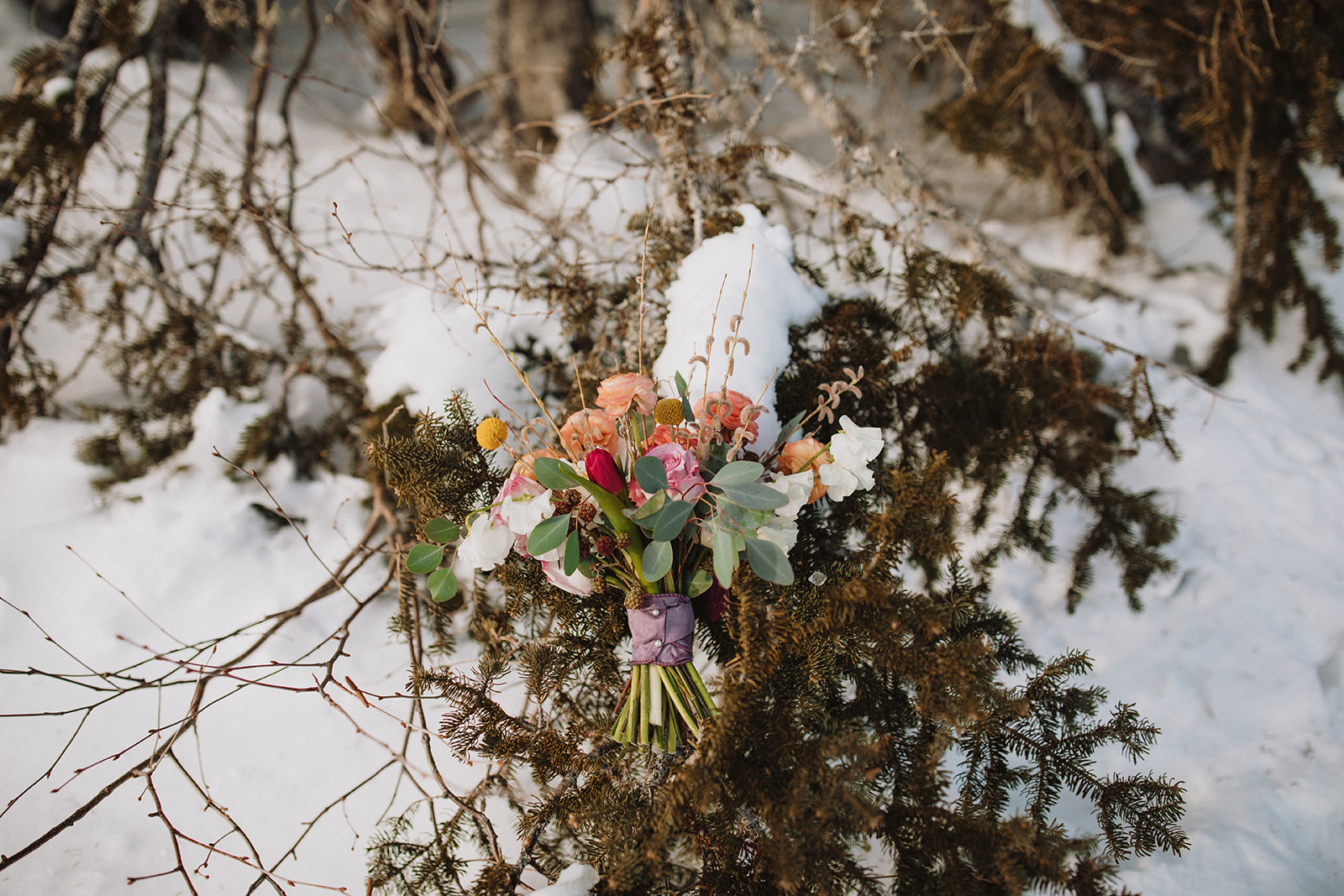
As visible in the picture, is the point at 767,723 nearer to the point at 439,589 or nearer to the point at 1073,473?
the point at 439,589

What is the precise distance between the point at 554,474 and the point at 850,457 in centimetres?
37

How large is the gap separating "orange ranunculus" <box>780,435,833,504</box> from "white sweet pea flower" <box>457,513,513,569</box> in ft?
1.25

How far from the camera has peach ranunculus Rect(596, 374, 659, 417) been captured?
88cm

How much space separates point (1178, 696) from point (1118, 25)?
1.84m

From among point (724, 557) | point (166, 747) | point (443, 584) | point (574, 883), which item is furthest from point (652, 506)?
point (166, 747)

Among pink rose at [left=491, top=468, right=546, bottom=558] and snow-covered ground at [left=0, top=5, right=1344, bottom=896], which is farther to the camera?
snow-covered ground at [left=0, top=5, right=1344, bottom=896]

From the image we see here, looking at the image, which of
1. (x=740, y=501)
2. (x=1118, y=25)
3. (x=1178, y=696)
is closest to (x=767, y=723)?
(x=740, y=501)

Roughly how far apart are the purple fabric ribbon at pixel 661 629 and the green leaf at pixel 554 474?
188 mm

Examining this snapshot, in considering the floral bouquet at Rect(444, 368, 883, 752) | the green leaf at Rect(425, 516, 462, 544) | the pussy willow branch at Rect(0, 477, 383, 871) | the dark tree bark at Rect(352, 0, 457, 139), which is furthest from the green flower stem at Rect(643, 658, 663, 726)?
the dark tree bark at Rect(352, 0, 457, 139)

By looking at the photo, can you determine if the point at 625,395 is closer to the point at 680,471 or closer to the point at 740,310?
the point at 680,471

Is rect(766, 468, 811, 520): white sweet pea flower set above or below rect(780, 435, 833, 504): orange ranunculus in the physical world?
below

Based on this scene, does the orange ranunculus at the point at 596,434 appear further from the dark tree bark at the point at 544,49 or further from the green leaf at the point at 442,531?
the dark tree bark at the point at 544,49

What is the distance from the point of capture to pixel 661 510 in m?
0.81

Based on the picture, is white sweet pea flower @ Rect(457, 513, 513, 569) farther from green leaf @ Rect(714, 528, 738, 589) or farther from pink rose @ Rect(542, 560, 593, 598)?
green leaf @ Rect(714, 528, 738, 589)
